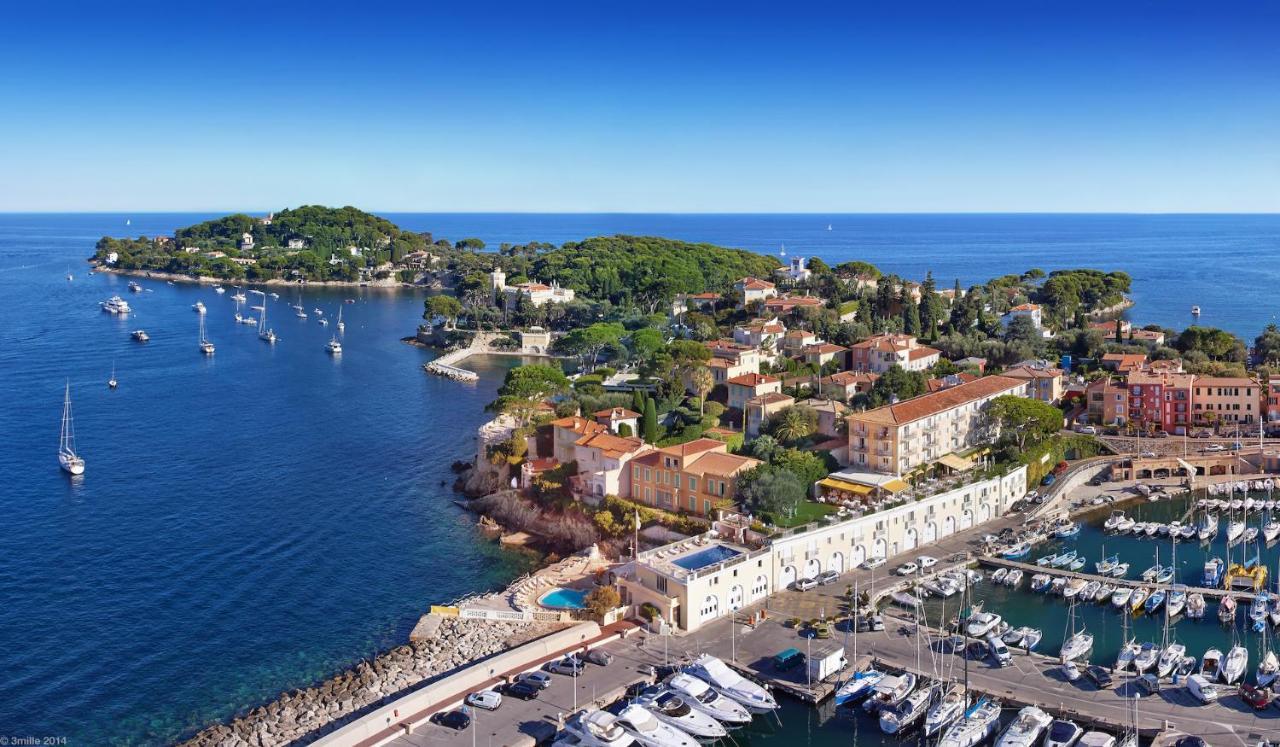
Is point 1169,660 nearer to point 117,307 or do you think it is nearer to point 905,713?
point 905,713

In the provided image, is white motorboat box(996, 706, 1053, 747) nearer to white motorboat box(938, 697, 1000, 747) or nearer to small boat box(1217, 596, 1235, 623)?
white motorboat box(938, 697, 1000, 747)

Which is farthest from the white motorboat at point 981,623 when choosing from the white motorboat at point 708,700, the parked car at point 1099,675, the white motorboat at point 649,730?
the white motorboat at point 649,730

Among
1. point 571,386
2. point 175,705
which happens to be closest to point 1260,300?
point 571,386

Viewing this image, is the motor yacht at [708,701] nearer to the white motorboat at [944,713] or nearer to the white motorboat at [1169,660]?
the white motorboat at [944,713]

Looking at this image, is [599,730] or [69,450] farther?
[69,450]

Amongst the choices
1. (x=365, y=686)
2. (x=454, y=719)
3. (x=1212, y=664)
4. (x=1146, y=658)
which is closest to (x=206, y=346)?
(x=365, y=686)

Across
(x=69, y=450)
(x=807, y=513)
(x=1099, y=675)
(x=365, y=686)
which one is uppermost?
(x=807, y=513)

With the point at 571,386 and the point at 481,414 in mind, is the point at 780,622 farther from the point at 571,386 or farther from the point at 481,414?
the point at 481,414

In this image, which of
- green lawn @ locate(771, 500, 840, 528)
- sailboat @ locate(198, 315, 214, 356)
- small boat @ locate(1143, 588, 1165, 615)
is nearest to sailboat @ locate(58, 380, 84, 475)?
sailboat @ locate(198, 315, 214, 356)
